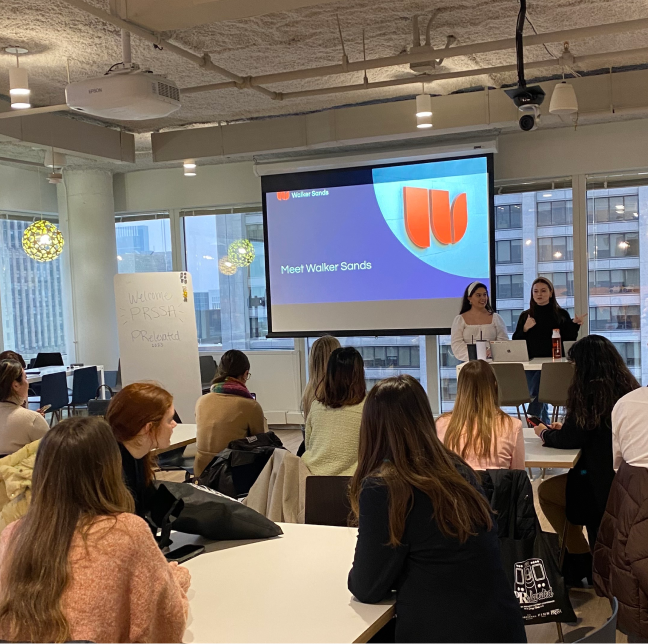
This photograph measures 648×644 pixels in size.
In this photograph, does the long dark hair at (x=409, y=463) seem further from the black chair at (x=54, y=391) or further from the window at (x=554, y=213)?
the window at (x=554, y=213)

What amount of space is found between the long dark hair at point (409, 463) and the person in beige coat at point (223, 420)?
7.56 ft

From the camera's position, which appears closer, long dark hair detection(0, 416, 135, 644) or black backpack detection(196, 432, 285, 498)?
long dark hair detection(0, 416, 135, 644)

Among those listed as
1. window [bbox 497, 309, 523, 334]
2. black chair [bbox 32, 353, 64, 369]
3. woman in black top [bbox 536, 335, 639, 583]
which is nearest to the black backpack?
woman in black top [bbox 536, 335, 639, 583]

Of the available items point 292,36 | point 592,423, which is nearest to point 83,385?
point 292,36

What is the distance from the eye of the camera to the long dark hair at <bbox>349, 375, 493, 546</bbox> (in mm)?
1929

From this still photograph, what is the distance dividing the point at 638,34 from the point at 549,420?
350cm

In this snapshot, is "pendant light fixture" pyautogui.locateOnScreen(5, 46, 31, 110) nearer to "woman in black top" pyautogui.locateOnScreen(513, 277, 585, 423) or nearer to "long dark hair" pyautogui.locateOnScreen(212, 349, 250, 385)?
"long dark hair" pyautogui.locateOnScreen(212, 349, 250, 385)

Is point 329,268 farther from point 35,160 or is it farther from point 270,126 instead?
point 35,160

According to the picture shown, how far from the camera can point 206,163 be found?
924 cm

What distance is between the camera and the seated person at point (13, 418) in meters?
4.16

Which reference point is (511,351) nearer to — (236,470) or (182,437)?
(182,437)

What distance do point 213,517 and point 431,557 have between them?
87cm

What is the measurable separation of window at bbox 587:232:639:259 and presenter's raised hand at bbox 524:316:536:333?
6.00ft

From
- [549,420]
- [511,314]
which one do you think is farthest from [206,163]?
[549,420]
